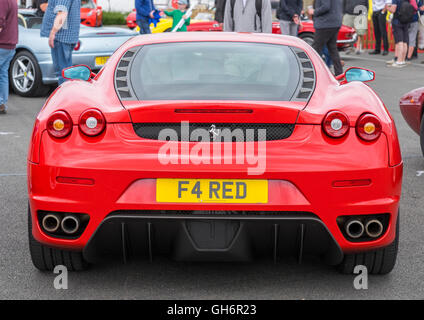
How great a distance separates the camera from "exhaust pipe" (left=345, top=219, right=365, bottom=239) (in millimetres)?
3652

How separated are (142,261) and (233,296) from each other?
0.73 meters

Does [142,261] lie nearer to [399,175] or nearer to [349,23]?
[399,175]

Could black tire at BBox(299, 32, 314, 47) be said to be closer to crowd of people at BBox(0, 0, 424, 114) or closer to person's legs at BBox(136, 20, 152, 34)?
crowd of people at BBox(0, 0, 424, 114)

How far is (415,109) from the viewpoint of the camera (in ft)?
23.3

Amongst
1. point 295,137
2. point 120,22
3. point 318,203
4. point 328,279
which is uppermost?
point 295,137

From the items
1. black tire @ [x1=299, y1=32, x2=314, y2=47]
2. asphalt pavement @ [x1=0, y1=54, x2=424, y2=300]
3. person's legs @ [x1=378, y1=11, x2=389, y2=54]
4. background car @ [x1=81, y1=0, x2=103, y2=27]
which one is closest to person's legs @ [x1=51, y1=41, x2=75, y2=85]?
asphalt pavement @ [x1=0, y1=54, x2=424, y2=300]

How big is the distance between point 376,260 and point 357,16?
16885 mm

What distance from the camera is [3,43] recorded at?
1021cm

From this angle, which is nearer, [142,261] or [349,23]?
[142,261]

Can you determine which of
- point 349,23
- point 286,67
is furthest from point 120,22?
point 286,67

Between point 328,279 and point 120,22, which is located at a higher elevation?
point 328,279

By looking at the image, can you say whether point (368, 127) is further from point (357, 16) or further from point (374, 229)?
point (357, 16)

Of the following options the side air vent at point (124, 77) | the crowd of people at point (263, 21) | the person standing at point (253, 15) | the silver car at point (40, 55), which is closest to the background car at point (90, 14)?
the crowd of people at point (263, 21)

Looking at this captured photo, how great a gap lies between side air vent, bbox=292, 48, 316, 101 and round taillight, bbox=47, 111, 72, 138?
1.07 meters
